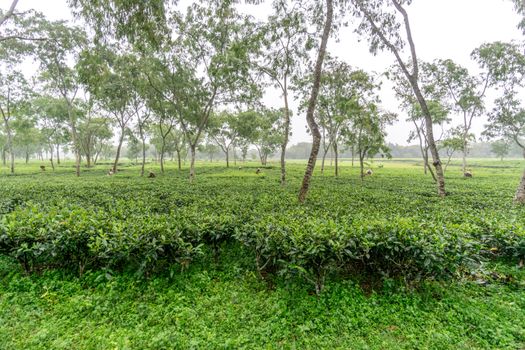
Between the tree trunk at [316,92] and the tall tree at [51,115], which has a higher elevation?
the tall tree at [51,115]

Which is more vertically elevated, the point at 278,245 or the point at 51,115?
the point at 51,115

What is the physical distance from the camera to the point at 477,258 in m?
3.57

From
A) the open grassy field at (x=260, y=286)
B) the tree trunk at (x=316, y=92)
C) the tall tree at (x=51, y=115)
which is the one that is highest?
the tall tree at (x=51, y=115)

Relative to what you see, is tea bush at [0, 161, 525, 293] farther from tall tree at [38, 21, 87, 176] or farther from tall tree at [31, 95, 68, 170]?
tall tree at [31, 95, 68, 170]

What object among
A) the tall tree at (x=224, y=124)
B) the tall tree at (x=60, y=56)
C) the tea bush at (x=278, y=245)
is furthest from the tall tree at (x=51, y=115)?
the tea bush at (x=278, y=245)

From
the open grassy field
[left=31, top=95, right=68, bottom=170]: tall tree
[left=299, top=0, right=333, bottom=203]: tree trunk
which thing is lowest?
the open grassy field

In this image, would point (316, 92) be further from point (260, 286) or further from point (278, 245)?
point (260, 286)

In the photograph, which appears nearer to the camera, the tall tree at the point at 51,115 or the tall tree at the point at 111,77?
the tall tree at the point at 111,77

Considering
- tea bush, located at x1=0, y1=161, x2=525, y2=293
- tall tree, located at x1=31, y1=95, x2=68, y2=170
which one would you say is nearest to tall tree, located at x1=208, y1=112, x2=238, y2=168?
tall tree, located at x1=31, y1=95, x2=68, y2=170

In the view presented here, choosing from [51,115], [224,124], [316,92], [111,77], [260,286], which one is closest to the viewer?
[260,286]

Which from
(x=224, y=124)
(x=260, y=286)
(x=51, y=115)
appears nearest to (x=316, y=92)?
(x=260, y=286)

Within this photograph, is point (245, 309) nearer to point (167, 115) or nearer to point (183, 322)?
point (183, 322)

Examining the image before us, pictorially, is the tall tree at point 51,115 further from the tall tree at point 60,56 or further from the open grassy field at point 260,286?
the open grassy field at point 260,286

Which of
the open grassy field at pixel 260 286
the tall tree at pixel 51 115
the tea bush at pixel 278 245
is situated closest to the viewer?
the open grassy field at pixel 260 286
